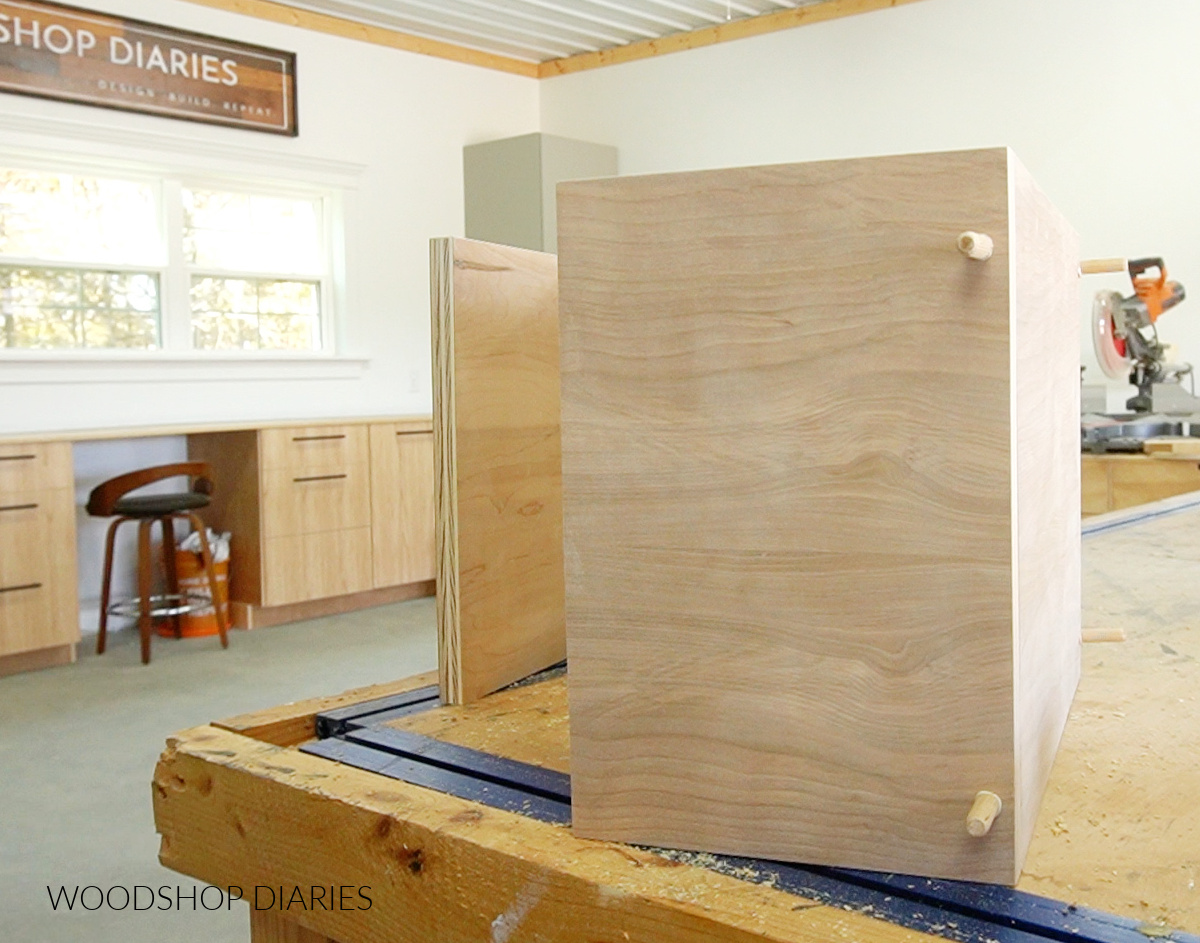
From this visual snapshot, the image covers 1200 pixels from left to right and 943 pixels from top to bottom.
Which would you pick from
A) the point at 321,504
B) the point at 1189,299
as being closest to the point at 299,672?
the point at 321,504

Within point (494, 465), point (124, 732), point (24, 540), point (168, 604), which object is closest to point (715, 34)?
point (168, 604)

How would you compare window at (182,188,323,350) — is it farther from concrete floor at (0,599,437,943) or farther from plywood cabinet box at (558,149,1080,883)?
plywood cabinet box at (558,149,1080,883)

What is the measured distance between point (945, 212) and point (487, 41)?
6857 mm

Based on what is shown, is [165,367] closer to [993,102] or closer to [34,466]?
[34,466]

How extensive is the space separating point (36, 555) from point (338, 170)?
273cm

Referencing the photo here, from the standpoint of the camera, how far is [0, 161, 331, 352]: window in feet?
17.3

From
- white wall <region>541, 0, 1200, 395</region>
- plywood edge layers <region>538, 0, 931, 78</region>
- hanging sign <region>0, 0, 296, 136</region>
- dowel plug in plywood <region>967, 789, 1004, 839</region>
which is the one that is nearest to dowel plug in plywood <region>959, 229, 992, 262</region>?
dowel plug in plywood <region>967, 789, 1004, 839</region>

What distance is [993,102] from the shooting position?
5621mm

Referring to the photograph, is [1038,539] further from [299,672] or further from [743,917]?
[299,672]

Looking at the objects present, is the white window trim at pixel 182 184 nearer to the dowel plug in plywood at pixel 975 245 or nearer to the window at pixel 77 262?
the window at pixel 77 262

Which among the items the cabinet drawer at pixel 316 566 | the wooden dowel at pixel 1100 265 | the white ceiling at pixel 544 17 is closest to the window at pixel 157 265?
the white ceiling at pixel 544 17

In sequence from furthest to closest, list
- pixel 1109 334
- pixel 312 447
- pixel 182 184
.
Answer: pixel 182 184 < pixel 312 447 < pixel 1109 334

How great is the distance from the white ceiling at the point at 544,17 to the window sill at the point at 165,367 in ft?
6.02

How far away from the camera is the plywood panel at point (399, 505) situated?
577cm
